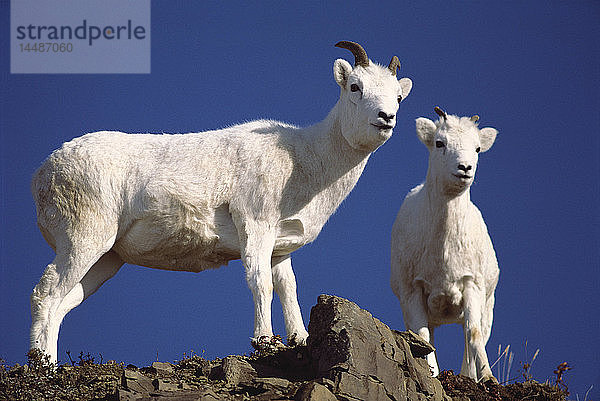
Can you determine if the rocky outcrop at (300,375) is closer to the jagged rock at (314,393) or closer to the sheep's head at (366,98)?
the jagged rock at (314,393)

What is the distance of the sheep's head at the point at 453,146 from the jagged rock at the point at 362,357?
334cm

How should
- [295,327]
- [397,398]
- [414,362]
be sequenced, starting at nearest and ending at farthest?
[397,398] < [414,362] < [295,327]

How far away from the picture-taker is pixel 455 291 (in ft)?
39.9

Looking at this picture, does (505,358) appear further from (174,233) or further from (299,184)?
(174,233)

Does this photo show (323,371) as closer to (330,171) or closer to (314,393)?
(314,393)

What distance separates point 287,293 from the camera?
11469 millimetres

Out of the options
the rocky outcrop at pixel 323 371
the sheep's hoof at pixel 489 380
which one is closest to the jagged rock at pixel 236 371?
the rocky outcrop at pixel 323 371

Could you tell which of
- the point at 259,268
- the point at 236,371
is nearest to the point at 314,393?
the point at 236,371

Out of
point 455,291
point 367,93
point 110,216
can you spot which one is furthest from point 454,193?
point 110,216

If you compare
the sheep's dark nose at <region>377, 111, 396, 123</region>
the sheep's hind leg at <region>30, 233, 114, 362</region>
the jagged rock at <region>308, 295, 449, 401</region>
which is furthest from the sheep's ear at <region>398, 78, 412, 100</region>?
the sheep's hind leg at <region>30, 233, 114, 362</region>

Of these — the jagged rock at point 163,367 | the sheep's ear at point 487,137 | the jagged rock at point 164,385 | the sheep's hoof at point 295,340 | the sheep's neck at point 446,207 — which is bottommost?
the jagged rock at point 164,385

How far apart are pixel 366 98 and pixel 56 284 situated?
15.4 feet

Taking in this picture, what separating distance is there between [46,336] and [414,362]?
472cm

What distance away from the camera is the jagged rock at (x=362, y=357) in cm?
802
